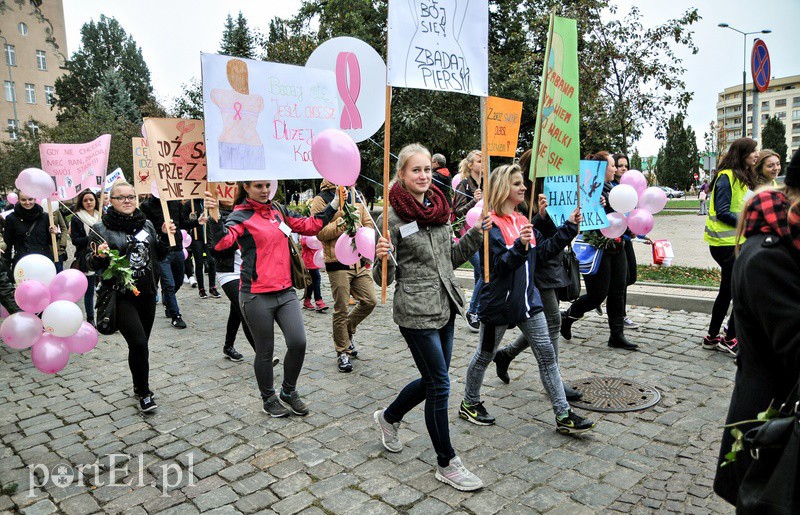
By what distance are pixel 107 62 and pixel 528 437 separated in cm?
7539

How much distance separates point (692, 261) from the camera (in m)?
12.4

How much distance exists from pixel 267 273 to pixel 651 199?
14.2 ft

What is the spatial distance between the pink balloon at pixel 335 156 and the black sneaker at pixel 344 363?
7.86ft

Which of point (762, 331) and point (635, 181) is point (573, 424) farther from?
point (635, 181)

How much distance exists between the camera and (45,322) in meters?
4.76

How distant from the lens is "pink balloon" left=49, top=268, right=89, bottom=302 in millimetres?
5039

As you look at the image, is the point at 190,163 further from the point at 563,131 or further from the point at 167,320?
the point at 167,320

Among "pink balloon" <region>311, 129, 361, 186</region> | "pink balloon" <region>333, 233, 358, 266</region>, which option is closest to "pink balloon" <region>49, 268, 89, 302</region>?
"pink balloon" <region>333, 233, 358, 266</region>

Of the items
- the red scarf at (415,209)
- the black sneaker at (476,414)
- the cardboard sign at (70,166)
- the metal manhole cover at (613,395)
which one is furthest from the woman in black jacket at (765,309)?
the cardboard sign at (70,166)

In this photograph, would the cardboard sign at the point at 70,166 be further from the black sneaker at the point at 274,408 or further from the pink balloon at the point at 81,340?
the black sneaker at the point at 274,408

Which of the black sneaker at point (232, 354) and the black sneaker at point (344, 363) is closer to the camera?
the black sneaker at point (344, 363)

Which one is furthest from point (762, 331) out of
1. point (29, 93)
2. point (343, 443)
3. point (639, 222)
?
point (29, 93)

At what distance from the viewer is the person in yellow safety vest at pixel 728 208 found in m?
5.96

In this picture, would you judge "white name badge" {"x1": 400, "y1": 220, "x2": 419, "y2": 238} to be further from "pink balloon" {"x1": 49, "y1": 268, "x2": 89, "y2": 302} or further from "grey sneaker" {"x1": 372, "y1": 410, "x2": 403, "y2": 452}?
"pink balloon" {"x1": 49, "y1": 268, "x2": 89, "y2": 302}
